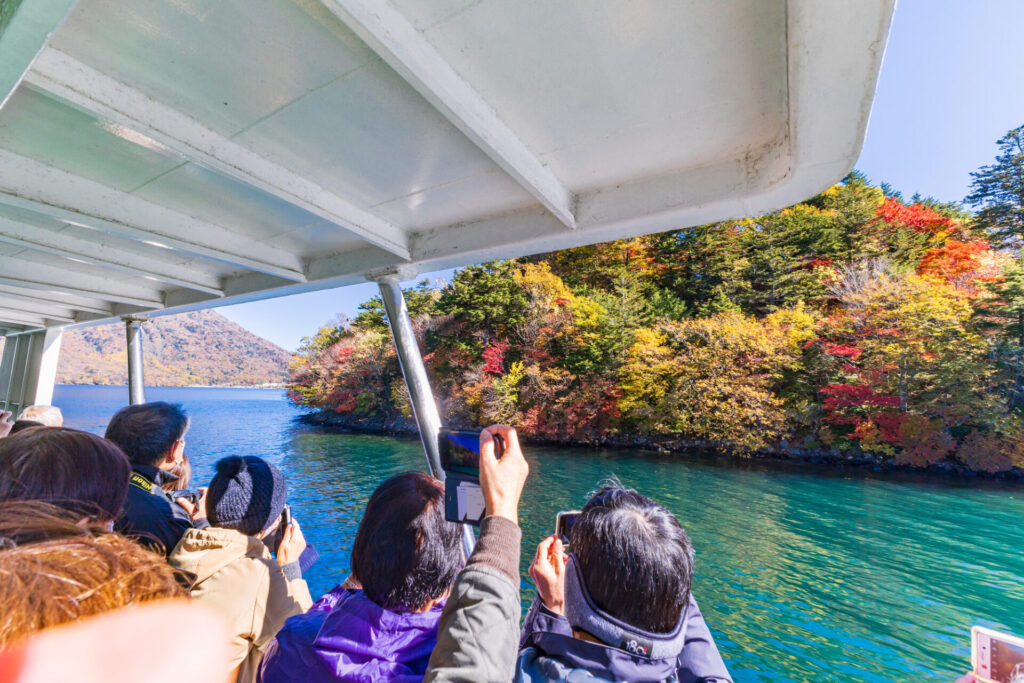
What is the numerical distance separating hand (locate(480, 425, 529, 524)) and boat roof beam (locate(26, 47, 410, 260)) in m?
1.48

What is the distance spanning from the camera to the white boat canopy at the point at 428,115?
3.37 ft

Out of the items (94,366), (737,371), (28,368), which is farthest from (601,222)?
(94,366)

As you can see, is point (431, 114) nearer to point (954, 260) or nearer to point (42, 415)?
point (42, 415)

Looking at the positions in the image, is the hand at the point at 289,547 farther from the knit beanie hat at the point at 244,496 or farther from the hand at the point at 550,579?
the hand at the point at 550,579

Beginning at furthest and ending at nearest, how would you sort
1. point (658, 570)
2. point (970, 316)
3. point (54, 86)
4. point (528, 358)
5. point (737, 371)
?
point (528, 358) → point (737, 371) → point (970, 316) → point (54, 86) → point (658, 570)

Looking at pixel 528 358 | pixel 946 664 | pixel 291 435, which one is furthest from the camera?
pixel 291 435

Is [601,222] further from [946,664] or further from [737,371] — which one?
[737,371]

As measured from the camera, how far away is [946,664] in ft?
13.0

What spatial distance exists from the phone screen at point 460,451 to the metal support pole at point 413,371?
1240mm

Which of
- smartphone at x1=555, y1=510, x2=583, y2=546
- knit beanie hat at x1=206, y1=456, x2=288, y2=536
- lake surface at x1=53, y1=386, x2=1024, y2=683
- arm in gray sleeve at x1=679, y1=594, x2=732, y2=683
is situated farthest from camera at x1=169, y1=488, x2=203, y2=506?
lake surface at x1=53, y1=386, x2=1024, y2=683

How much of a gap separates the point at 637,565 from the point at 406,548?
1.69 ft

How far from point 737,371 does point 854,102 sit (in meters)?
14.9

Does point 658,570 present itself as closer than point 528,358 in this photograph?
Yes

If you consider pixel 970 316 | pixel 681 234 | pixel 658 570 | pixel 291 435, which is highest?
pixel 681 234
